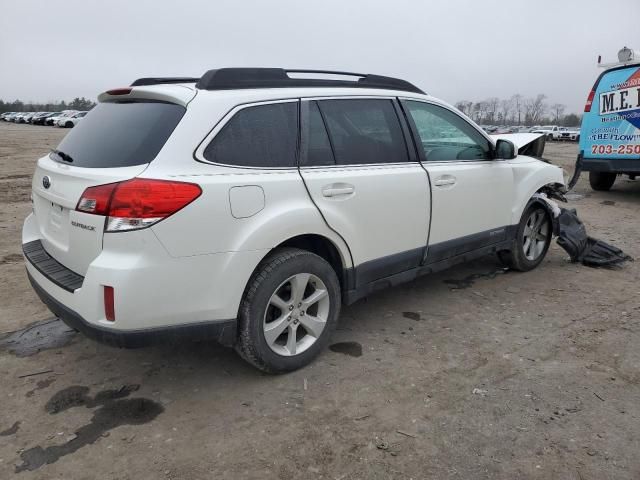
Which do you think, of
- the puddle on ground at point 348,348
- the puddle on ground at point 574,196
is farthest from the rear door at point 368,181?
the puddle on ground at point 574,196

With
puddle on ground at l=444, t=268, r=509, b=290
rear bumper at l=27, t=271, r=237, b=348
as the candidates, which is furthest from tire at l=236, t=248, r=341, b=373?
puddle on ground at l=444, t=268, r=509, b=290

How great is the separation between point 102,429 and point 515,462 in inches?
79.7

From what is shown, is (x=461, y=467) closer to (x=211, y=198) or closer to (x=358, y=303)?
(x=211, y=198)

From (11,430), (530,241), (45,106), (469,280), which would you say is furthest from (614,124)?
(45,106)

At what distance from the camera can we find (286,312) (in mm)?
3094

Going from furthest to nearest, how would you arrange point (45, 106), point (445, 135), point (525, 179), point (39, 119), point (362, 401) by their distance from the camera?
point (45, 106)
point (39, 119)
point (525, 179)
point (445, 135)
point (362, 401)

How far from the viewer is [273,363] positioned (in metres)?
3.04

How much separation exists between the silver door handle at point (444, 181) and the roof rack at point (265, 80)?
2.69ft

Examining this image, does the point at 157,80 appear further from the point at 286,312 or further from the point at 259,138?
the point at 286,312

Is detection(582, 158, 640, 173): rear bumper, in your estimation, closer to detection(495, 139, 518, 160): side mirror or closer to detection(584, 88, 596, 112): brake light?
Result: detection(584, 88, 596, 112): brake light

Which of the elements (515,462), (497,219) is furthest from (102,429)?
(497,219)

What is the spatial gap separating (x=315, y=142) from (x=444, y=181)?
4.03 feet

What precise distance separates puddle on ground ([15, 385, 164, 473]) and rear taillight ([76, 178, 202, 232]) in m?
1.02

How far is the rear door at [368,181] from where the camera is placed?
3213 mm
